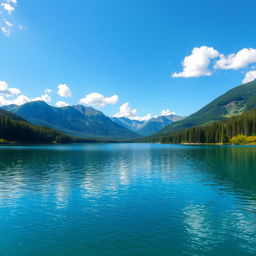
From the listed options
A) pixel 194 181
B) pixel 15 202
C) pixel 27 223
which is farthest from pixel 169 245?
pixel 194 181

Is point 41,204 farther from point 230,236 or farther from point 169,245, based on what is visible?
point 230,236

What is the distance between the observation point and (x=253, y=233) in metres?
20.8

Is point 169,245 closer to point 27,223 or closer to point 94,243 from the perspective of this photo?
point 94,243

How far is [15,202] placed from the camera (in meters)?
31.1

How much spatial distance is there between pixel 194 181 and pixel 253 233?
26.6 m

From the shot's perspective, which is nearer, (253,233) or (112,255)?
(112,255)

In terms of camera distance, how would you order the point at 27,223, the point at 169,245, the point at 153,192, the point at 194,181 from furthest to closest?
the point at 194,181
the point at 153,192
the point at 27,223
the point at 169,245

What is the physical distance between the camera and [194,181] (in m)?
47.2

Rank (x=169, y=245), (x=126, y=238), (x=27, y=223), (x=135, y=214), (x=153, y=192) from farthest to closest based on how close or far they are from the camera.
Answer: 1. (x=153, y=192)
2. (x=135, y=214)
3. (x=27, y=223)
4. (x=126, y=238)
5. (x=169, y=245)

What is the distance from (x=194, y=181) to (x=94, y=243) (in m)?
32.6

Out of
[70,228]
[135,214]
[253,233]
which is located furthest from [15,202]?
[253,233]

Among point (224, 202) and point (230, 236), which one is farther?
point (224, 202)

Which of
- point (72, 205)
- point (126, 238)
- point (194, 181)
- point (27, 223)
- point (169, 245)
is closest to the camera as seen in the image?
point (169, 245)

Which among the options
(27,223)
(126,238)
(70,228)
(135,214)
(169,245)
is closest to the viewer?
(169,245)
